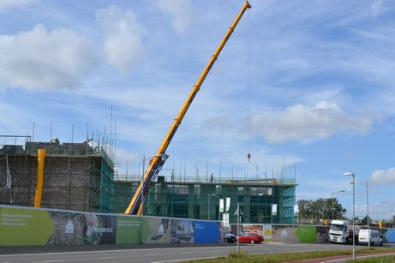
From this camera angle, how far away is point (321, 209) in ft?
531

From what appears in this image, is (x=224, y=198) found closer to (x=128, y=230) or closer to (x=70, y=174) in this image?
(x=70, y=174)

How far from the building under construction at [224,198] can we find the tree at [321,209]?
165 feet

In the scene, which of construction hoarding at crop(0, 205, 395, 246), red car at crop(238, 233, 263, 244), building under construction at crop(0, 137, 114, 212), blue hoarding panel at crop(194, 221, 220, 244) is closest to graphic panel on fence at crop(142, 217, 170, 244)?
construction hoarding at crop(0, 205, 395, 246)

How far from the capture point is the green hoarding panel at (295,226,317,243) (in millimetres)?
69938

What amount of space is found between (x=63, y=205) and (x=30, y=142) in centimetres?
991

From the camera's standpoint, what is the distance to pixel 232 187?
367 ft

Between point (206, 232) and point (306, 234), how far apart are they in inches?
796

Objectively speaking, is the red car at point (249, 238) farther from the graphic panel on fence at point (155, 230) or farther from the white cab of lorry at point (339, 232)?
the graphic panel on fence at point (155, 230)

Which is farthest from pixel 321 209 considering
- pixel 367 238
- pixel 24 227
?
pixel 24 227

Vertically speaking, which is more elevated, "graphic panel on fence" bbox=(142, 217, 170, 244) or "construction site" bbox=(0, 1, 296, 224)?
"construction site" bbox=(0, 1, 296, 224)

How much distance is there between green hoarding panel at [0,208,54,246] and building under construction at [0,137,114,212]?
1289 inches

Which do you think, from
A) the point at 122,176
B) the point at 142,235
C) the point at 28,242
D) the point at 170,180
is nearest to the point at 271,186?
the point at 170,180

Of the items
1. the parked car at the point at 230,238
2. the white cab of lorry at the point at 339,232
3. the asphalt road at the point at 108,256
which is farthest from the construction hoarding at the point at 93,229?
the white cab of lorry at the point at 339,232

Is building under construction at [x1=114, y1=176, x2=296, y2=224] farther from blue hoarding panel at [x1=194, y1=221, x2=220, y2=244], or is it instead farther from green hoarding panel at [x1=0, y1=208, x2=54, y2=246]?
green hoarding panel at [x1=0, y1=208, x2=54, y2=246]
